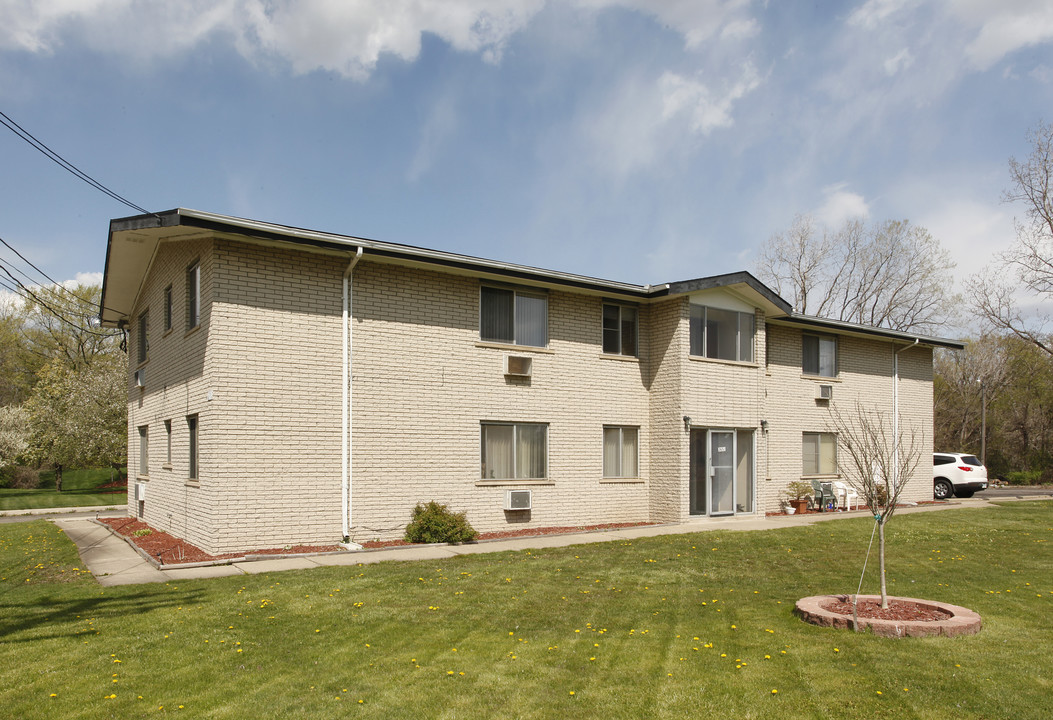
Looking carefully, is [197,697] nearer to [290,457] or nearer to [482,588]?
[482,588]

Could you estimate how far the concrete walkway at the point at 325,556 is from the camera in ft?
35.3

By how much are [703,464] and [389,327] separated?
801 cm

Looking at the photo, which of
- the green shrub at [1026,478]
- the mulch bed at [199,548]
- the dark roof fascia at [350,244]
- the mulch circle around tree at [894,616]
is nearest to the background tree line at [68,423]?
the mulch bed at [199,548]

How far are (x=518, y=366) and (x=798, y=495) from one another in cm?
907

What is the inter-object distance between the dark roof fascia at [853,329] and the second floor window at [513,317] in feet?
23.6

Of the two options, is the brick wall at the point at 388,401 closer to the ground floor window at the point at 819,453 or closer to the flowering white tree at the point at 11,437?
the ground floor window at the point at 819,453

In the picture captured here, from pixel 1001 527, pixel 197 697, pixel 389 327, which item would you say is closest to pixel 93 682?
pixel 197 697

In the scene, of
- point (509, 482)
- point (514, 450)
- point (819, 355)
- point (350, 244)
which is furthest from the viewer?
point (819, 355)

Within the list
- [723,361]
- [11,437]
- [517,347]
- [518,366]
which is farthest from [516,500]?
[11,437]

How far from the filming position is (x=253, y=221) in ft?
40.6

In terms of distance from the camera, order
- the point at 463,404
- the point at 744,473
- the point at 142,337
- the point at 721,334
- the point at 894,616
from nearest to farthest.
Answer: the point at 894,616, the point at 463,404, the point at 721,334, the point at 744,473, the point at 142,337

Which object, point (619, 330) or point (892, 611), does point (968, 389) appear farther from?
point (892, 611)

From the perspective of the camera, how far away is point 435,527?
13.7 metres

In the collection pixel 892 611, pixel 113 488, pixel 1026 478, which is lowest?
pixel 113 488
